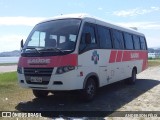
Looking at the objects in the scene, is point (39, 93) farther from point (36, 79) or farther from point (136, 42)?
point (136, 42)

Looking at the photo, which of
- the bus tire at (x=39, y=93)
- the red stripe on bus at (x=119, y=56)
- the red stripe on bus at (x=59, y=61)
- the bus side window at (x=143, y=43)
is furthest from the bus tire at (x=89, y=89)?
the bus side window at (x=143, y=43)

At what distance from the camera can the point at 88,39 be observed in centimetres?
973

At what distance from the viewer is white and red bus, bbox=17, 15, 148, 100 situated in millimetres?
9070

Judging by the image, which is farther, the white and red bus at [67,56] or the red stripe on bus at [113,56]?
the red stripe on bus at [113,56]

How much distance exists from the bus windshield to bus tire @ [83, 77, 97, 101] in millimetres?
1513

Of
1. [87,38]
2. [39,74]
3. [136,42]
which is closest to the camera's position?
[39,74]

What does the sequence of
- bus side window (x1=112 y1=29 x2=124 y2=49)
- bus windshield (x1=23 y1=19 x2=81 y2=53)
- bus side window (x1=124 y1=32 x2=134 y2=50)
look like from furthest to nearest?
bus side window (x1=124 y1=32 x2=134 y2=50) < bus side window (x1=112 y1=29 x2=124 y2=49) < bus windshield (x1=23 y1=19 x2=81 y2=53)

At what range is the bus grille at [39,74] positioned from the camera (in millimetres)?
9141

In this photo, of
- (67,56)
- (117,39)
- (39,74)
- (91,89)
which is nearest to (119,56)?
(117,39)

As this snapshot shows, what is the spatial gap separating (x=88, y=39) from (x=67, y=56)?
1.11 meters

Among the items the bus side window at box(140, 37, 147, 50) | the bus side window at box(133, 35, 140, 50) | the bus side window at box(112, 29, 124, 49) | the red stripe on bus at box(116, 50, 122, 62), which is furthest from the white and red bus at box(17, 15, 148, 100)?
the bus side window at box(140, 37, 147, 50)

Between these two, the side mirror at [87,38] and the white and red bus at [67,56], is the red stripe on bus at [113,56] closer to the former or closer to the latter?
the white and red bus at [67,56]

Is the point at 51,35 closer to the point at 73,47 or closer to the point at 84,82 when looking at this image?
the point at 73,47

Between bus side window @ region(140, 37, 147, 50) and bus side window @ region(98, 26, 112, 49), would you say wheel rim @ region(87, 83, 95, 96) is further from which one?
bus side window @ region(140, 37, 147, 50)
